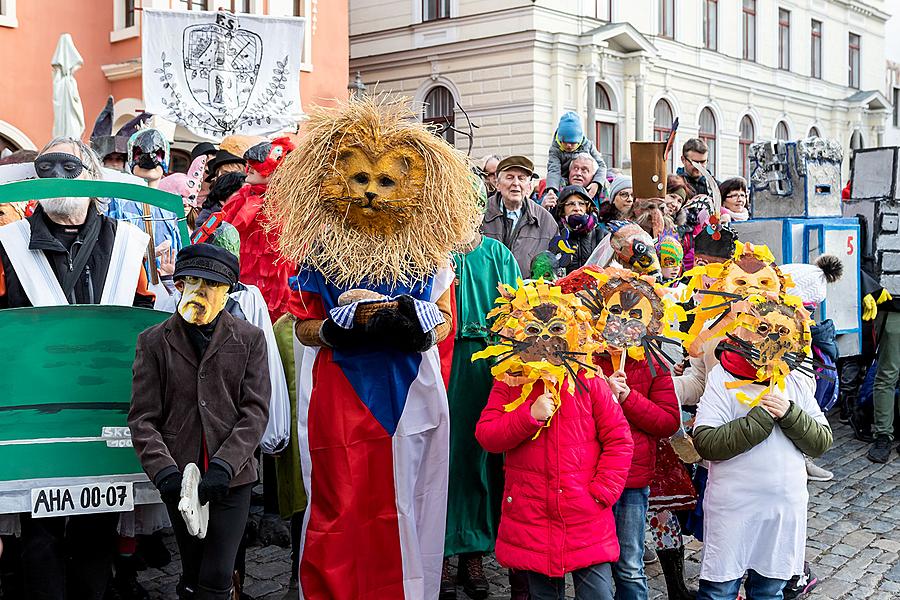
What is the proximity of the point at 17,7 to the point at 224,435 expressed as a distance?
43.3 ft

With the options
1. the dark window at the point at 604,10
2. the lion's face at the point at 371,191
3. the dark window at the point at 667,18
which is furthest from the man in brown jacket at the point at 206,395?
the dark window at the point at 667,18

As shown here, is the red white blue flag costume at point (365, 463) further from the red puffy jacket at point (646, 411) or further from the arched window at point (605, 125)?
the arched window at point (605, 125)

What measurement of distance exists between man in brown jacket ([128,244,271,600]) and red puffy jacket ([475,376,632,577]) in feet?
3.16

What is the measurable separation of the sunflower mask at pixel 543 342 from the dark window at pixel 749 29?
28.7 metres

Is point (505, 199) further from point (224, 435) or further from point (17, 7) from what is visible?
point (17, 7)

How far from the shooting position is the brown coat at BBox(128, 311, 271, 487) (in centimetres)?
343

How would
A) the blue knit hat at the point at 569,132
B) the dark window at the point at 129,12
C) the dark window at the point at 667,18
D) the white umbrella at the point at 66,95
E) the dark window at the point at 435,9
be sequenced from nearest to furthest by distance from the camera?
the blue knit hat at the point at 569,132
the white umbrella at the point at 66,95
the dark window at the point at 129,12
the dark window at the point at 435,9
the dark window at the point at 667,18

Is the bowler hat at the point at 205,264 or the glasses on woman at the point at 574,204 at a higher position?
the glasses on woman at the point at 574,204

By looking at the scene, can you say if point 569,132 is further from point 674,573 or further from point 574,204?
point 674,573

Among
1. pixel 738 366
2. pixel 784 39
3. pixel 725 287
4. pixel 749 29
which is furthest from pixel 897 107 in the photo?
pixel 738 366

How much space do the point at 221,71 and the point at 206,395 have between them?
6222 mm

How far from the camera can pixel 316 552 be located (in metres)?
3.90

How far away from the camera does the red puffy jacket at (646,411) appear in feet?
13.0

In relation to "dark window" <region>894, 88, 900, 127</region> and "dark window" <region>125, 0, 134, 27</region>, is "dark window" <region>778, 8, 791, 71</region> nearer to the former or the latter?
"dark window" <region>894, 88, 900, 127</region>
